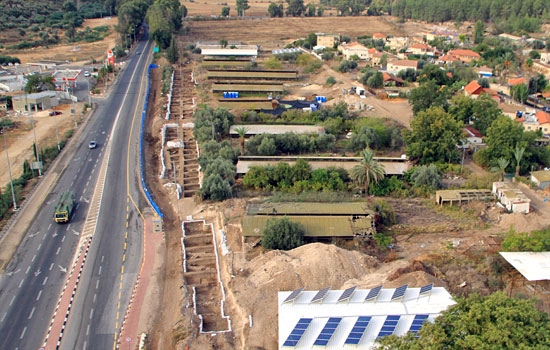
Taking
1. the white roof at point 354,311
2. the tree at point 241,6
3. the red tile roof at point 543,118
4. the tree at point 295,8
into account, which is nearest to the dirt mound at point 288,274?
the white roof at point 354,311

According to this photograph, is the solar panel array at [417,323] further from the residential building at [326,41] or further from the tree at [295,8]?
the tree at [295,8]

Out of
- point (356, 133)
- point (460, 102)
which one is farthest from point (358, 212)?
point (460, 102)

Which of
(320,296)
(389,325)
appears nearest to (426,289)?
(389,325)

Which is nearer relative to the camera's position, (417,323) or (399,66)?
(417,323)

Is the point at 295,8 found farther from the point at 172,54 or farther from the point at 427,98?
the point at 427,98

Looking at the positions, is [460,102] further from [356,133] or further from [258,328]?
[258,328]

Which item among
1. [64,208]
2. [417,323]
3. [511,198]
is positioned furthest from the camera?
[511,198]
